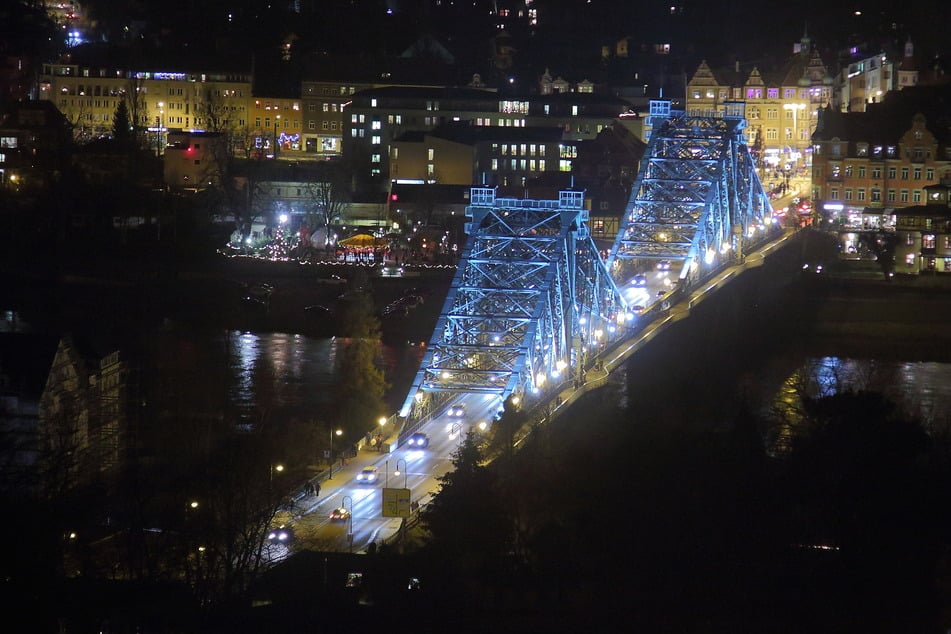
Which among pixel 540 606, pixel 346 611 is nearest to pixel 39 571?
pixel 346 611

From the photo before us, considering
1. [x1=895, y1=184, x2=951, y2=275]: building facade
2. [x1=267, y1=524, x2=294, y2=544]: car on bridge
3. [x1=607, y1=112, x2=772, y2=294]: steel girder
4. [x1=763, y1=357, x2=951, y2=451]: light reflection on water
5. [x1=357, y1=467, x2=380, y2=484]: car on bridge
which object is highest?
[x1=607, y1=112, x2=772, y2=294]: steel girder

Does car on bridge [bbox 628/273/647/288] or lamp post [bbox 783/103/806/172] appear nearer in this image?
car on bridge [bbox 628/273/647/288]

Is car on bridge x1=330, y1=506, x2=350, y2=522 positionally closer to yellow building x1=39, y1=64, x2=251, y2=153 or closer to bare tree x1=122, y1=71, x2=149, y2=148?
bare tree x1=122, y1=71, x2=149, y2=148

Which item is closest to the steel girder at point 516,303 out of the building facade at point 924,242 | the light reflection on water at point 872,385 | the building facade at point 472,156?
the light reflection on water at point 872,385

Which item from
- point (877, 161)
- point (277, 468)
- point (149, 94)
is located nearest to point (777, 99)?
point (877, 161)

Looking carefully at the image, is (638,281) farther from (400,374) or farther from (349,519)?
(349,519)

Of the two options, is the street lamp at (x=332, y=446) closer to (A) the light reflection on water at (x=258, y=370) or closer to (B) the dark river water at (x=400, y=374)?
(A) the light reflection on water at (x=258, y=370)

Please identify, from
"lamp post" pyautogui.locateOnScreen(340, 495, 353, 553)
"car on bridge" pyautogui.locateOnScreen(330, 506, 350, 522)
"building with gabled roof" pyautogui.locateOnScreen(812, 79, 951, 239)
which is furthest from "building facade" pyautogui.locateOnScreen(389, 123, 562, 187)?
"car on bridge" pyautogui.locateOnScreen(330, 506, 350, 522)
